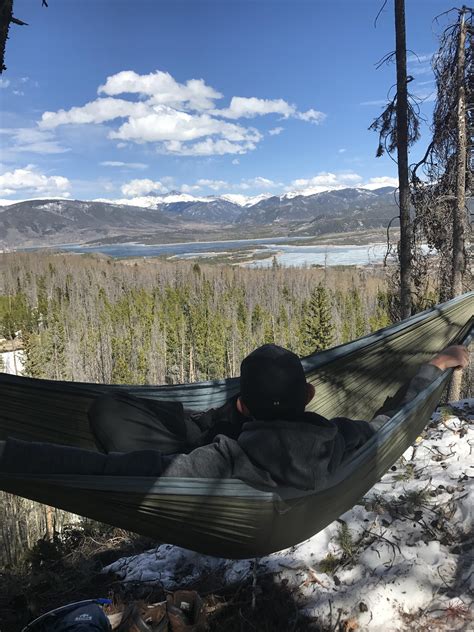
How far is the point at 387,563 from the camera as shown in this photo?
5.55 feet

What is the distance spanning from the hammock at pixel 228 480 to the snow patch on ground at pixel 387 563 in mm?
345

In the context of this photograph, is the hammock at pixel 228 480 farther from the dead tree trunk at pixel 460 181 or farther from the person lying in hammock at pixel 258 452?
the dead tree trunk at pixel 460 181

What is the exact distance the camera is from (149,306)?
117 feet

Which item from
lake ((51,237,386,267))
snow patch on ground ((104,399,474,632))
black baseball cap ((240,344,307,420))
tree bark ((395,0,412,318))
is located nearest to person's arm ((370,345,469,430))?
snow patch on ground ((104,399,474,632))

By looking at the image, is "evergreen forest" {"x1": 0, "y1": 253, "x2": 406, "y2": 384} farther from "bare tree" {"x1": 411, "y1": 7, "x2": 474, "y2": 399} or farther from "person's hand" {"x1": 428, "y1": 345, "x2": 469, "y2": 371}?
"person's hand" {"x1": 428, "y1": 345, "x2": 469, "y2": 371}

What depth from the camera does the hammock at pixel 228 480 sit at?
1154 millimetres

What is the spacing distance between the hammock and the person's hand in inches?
3.3

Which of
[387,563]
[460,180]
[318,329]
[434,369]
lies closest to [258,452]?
[387,563]

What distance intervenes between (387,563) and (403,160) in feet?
12.1

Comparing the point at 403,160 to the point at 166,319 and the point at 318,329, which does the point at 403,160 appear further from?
the point at 166,319

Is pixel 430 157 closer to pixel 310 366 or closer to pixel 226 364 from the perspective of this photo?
pixel 310 366

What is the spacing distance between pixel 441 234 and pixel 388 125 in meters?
1.24

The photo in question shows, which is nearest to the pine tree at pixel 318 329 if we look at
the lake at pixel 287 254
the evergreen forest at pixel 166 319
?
the evergreen forest at pixel 166 319

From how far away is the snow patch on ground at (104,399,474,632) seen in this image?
1.50 meters
